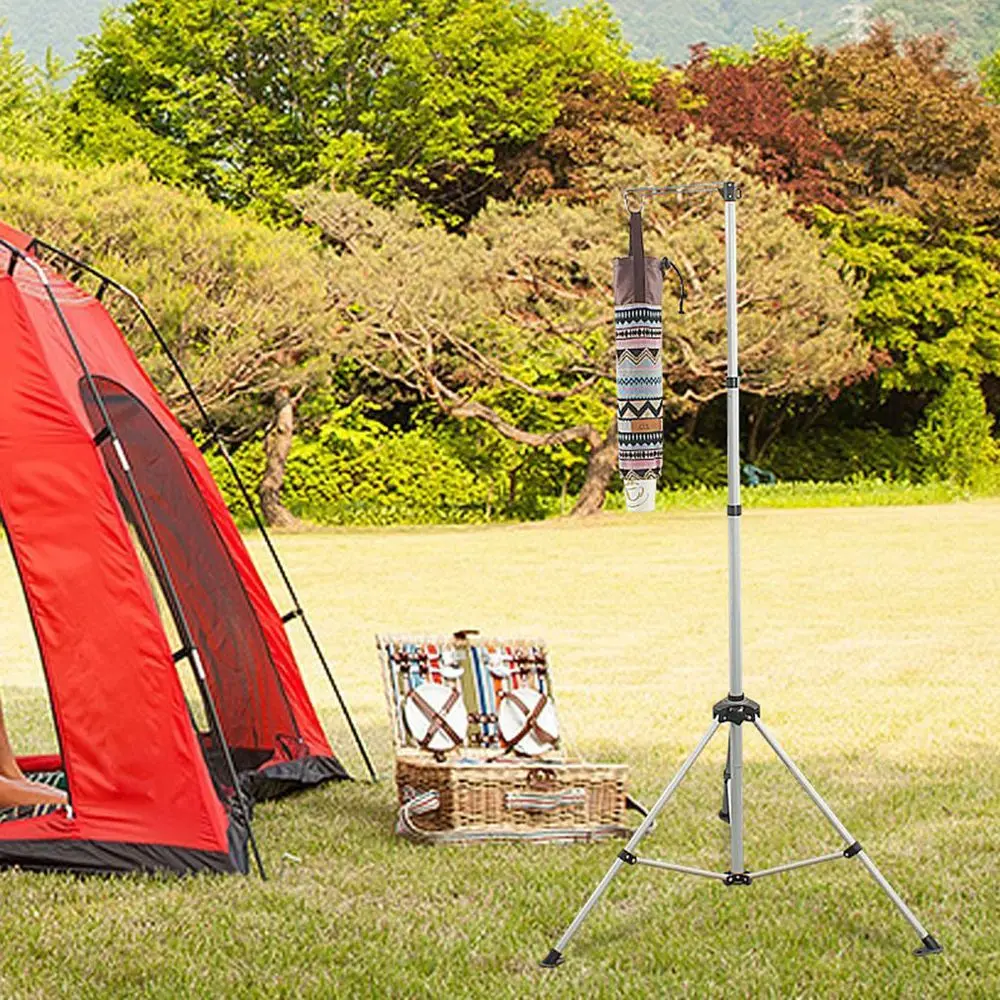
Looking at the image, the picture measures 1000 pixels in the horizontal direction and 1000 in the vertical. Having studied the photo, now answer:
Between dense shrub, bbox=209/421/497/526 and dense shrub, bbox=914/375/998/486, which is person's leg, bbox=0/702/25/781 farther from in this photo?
dense shrub, bbox=914/375/998/486

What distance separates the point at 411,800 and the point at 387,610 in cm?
564

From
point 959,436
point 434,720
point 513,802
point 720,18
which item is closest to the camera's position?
point 513,802

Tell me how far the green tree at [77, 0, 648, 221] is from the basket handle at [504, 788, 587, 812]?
55.8 feet

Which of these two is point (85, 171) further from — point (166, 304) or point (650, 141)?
point (650, 141)

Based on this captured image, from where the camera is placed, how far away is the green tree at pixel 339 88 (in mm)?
20812

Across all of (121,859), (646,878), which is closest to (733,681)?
(646,878)

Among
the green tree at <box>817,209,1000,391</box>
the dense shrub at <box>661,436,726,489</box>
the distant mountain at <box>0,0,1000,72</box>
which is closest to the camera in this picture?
the green tree at <box>817,209,1000,391</box>

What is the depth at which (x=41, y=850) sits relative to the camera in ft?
12.4

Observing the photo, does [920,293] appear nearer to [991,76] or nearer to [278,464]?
[278,464]

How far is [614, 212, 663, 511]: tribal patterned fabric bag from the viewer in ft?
11.4

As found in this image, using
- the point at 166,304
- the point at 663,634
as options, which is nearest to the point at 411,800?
the point at 663,634

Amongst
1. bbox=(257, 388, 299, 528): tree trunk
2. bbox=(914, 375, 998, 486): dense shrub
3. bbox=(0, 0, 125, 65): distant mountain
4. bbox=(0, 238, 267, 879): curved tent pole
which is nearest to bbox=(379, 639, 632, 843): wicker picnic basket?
bbox=(0, 238, 267, 879): curved tent pole

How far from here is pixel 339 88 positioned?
2191cm

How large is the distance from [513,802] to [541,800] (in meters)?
0.07
